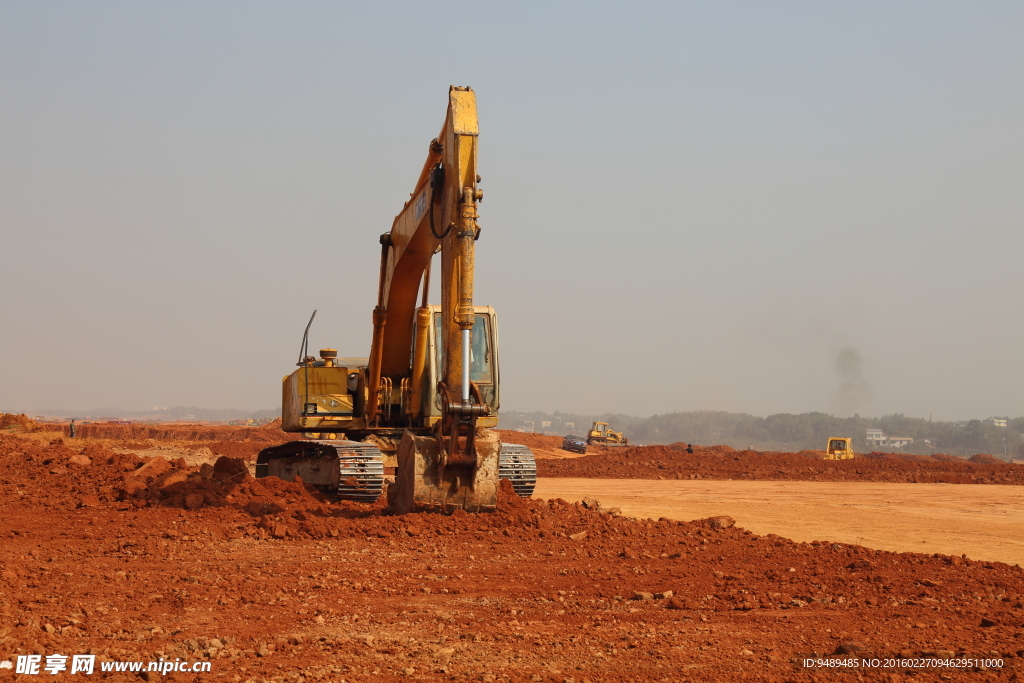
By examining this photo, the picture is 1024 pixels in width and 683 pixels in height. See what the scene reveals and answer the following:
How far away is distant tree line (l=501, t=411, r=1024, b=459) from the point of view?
115m

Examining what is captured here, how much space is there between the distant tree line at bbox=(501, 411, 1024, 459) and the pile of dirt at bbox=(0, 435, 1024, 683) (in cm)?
10008

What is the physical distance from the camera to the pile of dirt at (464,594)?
525 centimetres

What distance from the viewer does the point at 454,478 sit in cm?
1014

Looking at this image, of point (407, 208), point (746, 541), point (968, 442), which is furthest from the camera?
point (968, 442)

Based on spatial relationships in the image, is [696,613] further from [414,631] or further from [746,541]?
[746,541]

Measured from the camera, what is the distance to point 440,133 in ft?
37.9

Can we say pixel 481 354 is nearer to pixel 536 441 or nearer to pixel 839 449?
pixel 839 449

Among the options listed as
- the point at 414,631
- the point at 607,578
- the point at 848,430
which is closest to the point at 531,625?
the point at 414,631

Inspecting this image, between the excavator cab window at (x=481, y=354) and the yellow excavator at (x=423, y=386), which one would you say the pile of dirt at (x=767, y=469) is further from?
the excavator cab window at (x=481, y=354)

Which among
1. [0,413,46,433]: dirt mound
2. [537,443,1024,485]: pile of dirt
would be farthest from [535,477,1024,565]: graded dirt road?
[0,413,46,433]: dirt mound

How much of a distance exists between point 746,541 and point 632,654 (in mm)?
5162

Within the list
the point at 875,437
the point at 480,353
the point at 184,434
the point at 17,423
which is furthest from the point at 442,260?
the point at 875,437

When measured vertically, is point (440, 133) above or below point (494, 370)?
above

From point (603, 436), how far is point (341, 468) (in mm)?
44667
